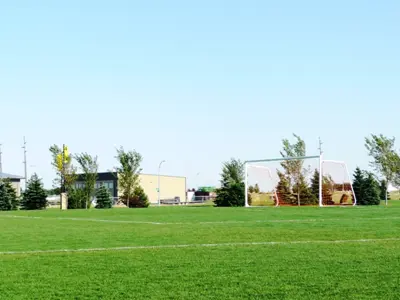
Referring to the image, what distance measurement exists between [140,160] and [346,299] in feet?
147

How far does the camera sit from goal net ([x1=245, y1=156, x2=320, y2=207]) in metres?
38.7

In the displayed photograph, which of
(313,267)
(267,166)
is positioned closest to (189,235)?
(313,267)

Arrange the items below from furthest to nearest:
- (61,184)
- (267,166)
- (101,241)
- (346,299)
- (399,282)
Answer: (61,184), (267,166), (101,241), (399,282), (346,299)

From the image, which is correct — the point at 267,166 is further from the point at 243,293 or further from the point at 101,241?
the point at 243,293

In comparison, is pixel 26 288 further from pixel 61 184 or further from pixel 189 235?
pixel 61 184

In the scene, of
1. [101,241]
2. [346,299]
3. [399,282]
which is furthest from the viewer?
[101,241]

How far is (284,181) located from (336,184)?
174 inches

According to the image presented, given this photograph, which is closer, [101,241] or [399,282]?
[399,282]

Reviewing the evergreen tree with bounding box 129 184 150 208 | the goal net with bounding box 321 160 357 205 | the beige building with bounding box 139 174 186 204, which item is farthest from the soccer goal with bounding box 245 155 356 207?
the beige building with bounding box 139 174 186 204

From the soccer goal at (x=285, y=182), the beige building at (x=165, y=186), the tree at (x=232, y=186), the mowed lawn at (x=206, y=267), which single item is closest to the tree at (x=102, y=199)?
the tree at (x=232, y=186)

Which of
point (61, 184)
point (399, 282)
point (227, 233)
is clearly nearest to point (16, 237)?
point (227, 233)

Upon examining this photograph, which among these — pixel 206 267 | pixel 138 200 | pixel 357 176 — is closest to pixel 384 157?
pixel 357 176

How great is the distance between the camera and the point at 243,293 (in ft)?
18.9

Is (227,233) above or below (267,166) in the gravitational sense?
below
